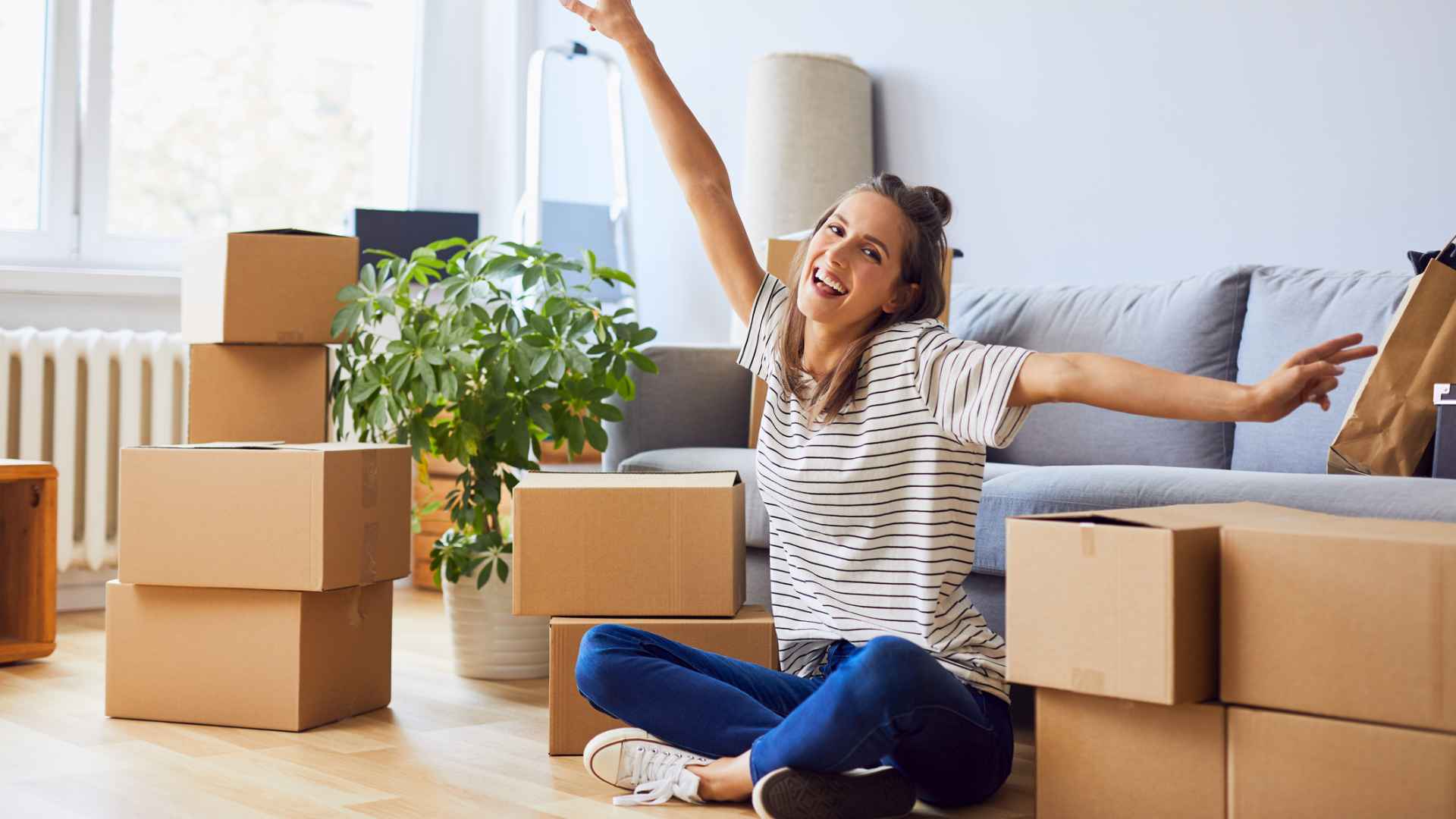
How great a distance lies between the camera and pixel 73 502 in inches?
124

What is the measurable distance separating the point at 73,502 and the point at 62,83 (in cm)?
109

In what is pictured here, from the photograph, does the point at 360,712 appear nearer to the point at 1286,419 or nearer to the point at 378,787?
the point at 378,787

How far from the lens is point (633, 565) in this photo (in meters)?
1.80

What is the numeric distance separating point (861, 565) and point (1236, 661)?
1.49ft

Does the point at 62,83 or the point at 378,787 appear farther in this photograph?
the point at 62,83

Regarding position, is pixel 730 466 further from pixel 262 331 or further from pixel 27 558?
pixel 27 558

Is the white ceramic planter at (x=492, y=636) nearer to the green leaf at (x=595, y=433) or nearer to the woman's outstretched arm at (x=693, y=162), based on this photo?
the green leaf at (x=595, y=433)

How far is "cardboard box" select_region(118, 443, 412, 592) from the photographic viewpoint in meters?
1.94

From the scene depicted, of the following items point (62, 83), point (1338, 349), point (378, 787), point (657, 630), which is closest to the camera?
point (1338, 349)

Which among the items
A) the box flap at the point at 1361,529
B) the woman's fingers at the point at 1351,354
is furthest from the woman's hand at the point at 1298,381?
the box flap at the point at 1361,529

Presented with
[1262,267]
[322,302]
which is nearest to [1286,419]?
[1262,267]

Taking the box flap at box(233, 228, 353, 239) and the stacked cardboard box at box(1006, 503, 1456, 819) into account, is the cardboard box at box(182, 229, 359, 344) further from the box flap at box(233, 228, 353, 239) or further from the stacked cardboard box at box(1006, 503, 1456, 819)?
the stacked cardboard box at box(1006, 503, 1456, 819)

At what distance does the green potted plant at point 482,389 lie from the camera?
93.0 inches

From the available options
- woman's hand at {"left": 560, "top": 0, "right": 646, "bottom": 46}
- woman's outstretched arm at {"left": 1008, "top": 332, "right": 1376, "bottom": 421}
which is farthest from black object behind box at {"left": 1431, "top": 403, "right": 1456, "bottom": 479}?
woman's hand at {"left": 560, "top": 0, "right": 646, "bottom": 46}
